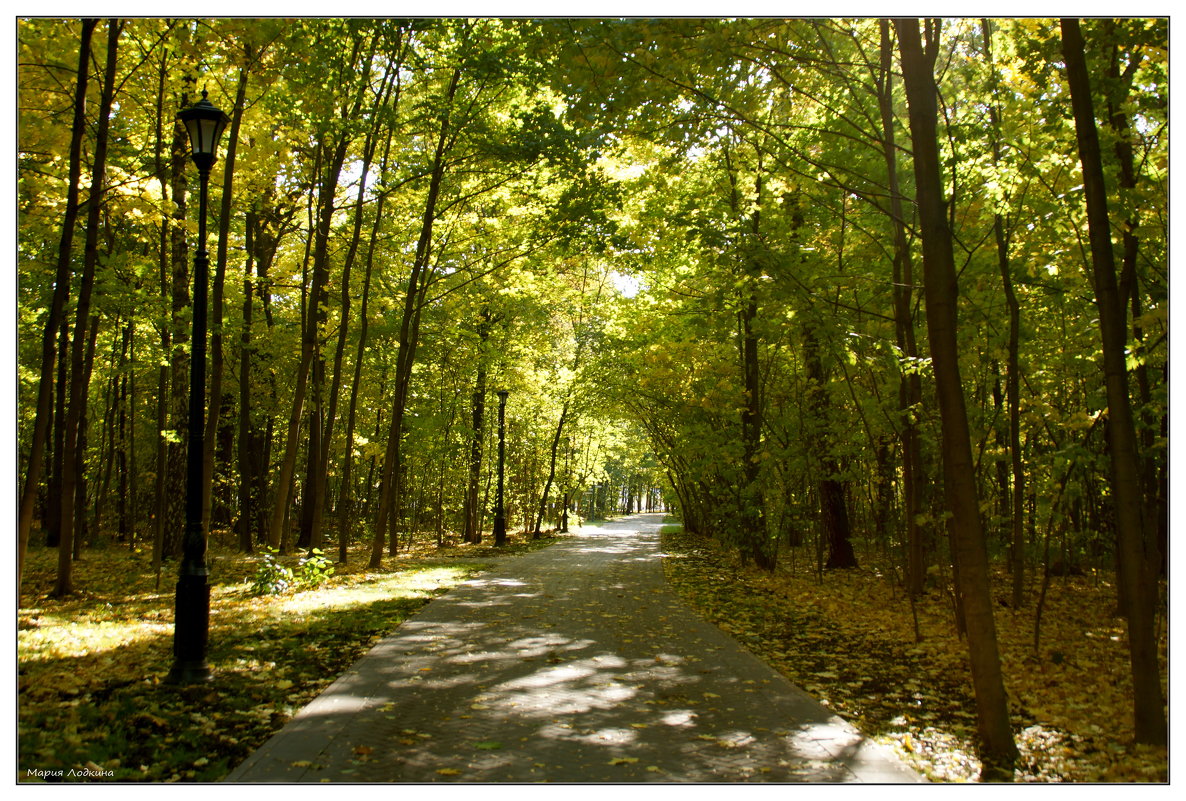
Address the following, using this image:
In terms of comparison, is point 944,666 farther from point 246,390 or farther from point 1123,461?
point 246,390

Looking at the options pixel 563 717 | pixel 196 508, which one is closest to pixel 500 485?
pixel 196 508

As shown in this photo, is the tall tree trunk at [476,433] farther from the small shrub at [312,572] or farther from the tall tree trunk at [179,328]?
the small shrub at [312,572]

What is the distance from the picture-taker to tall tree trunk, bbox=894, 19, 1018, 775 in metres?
4.50

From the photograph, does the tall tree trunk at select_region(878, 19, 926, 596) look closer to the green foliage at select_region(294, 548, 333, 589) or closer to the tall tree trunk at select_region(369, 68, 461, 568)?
the tall tree trunk at select_region(369, 68, 461, 568)

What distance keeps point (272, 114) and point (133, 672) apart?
28.4 feet

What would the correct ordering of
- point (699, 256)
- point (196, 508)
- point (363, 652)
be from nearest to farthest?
point (196, 508)
point (363, 652)
point (699, 256)

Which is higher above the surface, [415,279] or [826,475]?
[415,279]

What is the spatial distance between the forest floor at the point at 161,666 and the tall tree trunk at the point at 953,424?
14.5 ft

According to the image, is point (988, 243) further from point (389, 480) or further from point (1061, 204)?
point (389, 480)

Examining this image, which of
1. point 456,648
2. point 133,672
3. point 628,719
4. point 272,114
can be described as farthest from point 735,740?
point 272,114

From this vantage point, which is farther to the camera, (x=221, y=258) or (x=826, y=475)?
(x=826, y=475)

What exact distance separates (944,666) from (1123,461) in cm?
332

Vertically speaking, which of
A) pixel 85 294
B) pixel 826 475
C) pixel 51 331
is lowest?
pixel 826 475

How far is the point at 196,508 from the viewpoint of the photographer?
616cm
